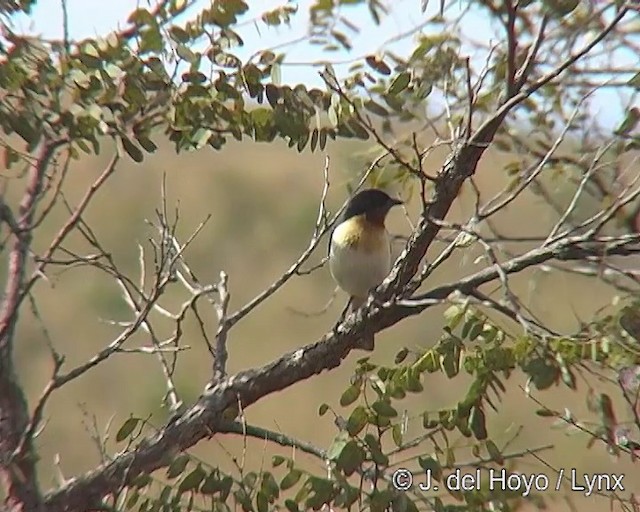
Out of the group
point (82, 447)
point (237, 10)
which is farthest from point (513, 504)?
point (82, 447)

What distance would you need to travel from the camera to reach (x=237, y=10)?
7.28 ft

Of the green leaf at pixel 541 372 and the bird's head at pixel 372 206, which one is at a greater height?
the bird's head at pixel 372 206

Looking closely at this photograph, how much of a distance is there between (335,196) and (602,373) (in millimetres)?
8901

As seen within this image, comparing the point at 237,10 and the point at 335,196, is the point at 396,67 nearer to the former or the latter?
the point at 237,10

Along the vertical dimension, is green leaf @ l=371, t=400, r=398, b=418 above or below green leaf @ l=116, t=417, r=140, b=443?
above

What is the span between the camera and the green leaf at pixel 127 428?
7.20 feet

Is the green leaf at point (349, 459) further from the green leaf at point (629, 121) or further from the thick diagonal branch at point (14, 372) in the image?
the green leaf at point (629, 121)

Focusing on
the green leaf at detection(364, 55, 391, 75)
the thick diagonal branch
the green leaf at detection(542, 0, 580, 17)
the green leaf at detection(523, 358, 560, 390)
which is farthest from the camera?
the green leaf at detection(364, 55, 391, 75)

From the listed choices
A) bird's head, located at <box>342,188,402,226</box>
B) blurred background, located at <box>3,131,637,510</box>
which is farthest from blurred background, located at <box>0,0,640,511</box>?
bird's head, located at <box>342,188,402,226</box>

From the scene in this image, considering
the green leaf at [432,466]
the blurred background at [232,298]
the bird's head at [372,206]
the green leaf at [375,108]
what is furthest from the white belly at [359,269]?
the blurred background at [232,298]

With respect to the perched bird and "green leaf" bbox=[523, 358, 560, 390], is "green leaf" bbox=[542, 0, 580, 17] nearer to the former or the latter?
"green leaf" bbox=[523, 358, 560, 390]

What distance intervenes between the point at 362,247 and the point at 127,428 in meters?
1.51

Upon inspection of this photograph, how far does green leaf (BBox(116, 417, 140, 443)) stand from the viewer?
219cm

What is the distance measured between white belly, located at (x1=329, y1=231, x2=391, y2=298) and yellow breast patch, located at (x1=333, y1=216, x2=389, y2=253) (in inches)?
0.7
